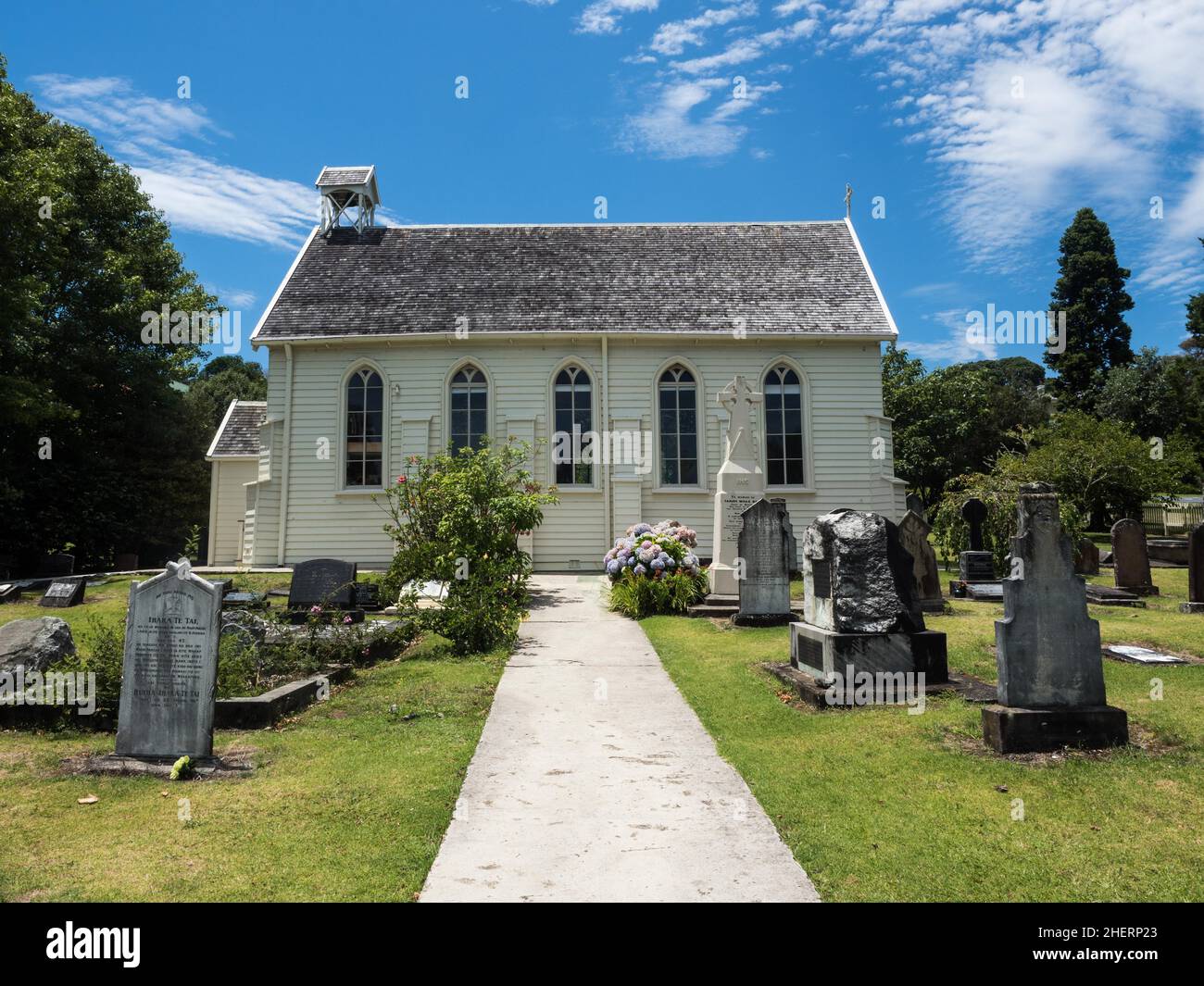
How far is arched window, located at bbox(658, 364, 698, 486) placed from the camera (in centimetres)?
2211

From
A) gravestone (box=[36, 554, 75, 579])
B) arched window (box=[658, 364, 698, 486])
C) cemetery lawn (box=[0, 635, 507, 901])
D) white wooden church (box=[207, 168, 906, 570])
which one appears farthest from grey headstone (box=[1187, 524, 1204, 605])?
gravestone (box=[36, 554, 75, 579])

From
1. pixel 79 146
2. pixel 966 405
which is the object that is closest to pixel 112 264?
pixel 79 146

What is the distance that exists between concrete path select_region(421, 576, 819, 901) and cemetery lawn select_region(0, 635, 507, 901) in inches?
10.4

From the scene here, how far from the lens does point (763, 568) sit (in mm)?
12789

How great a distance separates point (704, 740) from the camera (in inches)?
262

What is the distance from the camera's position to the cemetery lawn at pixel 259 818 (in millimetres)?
3908

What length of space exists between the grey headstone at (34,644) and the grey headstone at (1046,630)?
907 centimetres

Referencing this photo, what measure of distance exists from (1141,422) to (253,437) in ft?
146

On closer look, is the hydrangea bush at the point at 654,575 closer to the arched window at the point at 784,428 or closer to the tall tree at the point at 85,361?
A: the arched window at the point at 784,428

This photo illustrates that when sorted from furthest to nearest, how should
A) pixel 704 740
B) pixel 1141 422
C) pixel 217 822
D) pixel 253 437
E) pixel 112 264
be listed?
pixel 1141 422 → pixel 112 264 → pixel 253 437 → pixel 704 740 → pixel 217 822

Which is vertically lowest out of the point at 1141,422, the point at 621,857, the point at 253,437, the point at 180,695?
the point at 621,857

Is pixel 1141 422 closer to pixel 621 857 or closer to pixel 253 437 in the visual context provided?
pixel 253 437

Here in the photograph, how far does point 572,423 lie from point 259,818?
58.8ft

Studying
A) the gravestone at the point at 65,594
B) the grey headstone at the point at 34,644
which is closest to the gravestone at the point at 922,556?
the grey headstone at the point at 34,644
